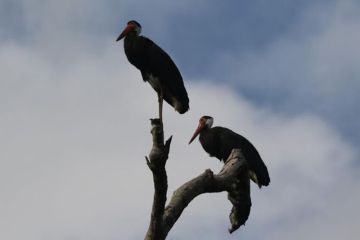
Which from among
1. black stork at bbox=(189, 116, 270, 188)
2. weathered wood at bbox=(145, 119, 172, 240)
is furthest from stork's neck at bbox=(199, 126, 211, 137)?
weathered wood at bbox=(145, 119, 172, 240)

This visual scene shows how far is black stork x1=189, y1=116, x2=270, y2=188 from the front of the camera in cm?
1125

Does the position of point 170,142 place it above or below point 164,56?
below

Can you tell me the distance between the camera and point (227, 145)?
11.8 metres

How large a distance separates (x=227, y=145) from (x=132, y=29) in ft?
7.17

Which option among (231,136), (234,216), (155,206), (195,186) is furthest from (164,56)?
(155,206)

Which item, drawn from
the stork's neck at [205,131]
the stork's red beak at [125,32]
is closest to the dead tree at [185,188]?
the stork's red beak at [125,32]

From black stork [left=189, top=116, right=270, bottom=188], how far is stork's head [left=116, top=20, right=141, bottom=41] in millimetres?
1781

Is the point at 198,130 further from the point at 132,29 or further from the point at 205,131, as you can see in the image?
the point at 132,29

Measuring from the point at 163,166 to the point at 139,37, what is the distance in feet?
20.5

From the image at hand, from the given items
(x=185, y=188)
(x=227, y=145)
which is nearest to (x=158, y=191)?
(x=185, y=188)

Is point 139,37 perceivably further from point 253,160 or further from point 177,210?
point 177,210

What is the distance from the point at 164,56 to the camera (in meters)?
11.5

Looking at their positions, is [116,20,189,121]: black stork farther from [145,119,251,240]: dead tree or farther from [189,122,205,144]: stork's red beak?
[145,119,251,240]: dead tree

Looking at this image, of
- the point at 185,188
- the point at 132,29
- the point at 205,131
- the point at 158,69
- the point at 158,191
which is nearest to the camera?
the point at 158,191
